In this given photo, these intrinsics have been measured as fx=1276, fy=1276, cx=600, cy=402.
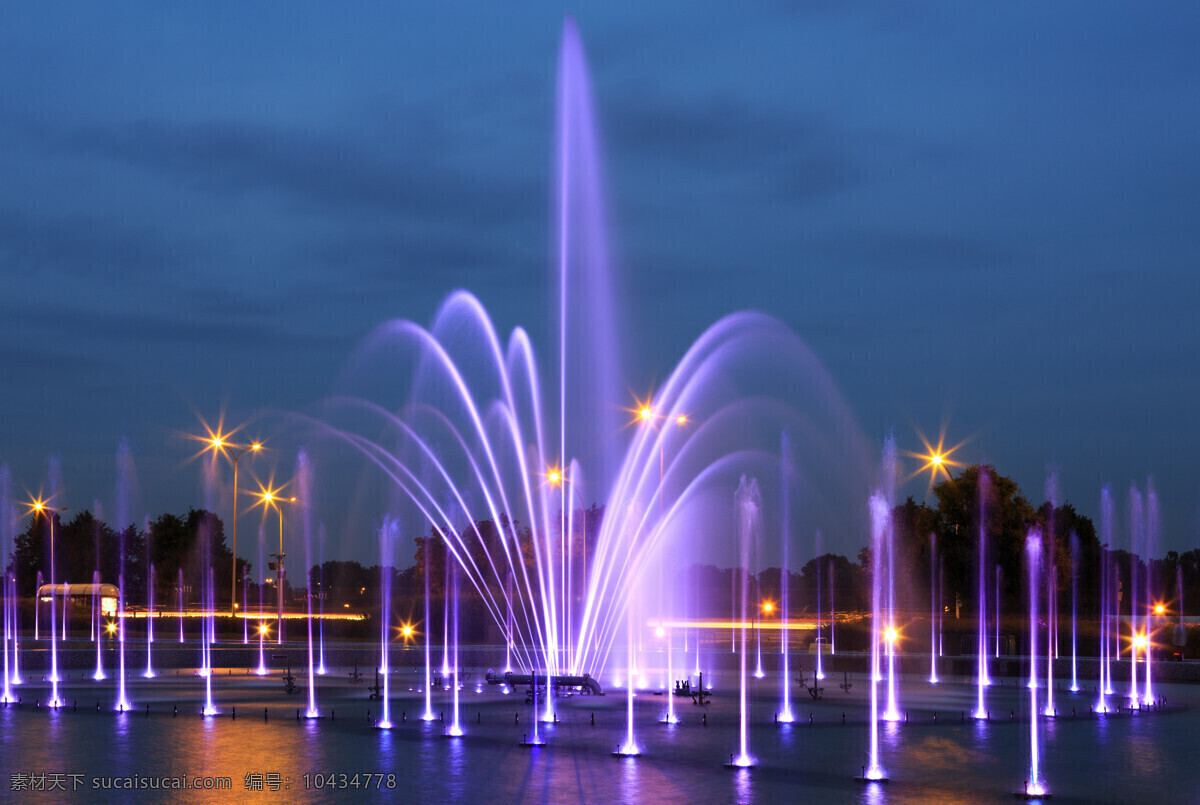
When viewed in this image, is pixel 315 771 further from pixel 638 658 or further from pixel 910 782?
pixel 638 658

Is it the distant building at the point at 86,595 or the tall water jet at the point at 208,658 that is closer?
the tall water jet at the point at 208,658

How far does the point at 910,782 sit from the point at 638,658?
29252 millimetres

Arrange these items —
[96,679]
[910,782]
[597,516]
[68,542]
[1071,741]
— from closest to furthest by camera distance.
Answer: [910,782], [1071,741], [96,679], [597,516], [68,542]

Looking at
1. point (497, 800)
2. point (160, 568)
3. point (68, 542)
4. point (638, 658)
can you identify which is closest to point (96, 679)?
point (638, 658)

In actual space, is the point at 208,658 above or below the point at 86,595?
above

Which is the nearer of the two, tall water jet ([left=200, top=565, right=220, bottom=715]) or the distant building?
tall water jet ([left=200, top=565, right=220, bottom=715])

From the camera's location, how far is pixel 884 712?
29906 millimetres

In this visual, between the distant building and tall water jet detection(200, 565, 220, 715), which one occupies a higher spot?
tall water jet detection(200, 565, 220, 715)

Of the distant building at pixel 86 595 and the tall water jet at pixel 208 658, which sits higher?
the tall water jet at pixel 208 658

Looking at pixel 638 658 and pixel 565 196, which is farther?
pixel 638 658

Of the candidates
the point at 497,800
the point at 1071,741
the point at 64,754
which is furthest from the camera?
the point at 1071,741

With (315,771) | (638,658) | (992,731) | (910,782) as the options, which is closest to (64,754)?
(315,771)

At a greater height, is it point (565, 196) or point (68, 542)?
point (565, 196)

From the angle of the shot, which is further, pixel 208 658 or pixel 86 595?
pixel 86 595
